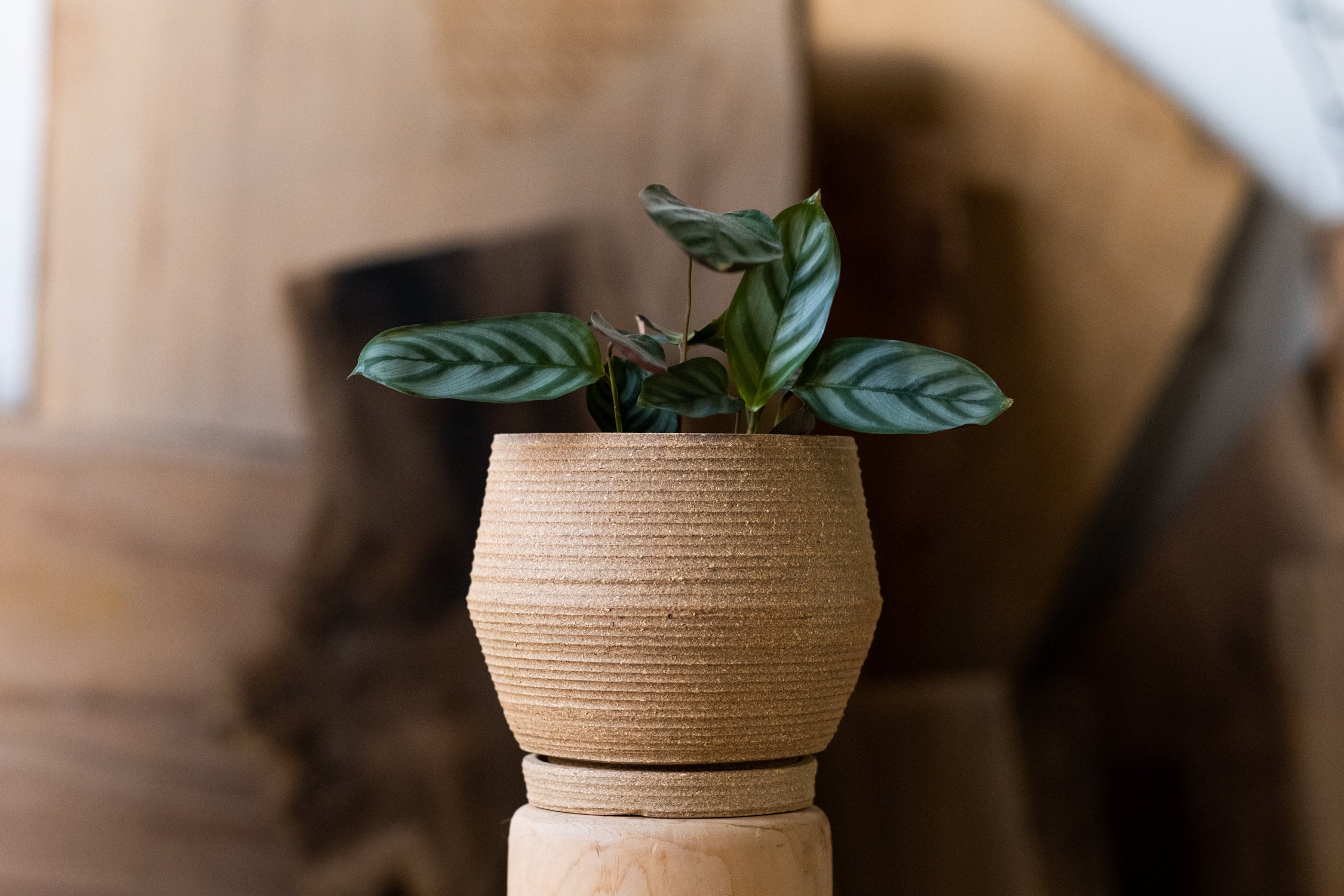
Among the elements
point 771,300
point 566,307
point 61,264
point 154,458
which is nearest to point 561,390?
point 771,300

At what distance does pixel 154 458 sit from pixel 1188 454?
1326 mm

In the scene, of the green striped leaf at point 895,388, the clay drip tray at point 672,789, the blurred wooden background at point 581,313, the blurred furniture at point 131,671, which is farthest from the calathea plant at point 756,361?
the blurred furniture at point 131,671

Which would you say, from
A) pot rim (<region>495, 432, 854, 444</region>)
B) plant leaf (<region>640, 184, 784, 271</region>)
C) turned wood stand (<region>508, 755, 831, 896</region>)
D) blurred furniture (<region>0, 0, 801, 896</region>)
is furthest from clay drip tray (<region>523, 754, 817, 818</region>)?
blurred furniture (<region>0, 0, 801, 896</region>)

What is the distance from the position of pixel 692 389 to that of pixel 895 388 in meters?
0.13

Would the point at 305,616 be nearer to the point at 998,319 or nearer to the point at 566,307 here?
the point at 566,307

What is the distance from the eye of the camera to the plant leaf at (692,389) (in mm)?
756

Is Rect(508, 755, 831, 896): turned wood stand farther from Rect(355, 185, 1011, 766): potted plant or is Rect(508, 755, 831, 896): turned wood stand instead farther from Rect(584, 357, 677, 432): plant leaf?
Rect(584, 357, 677, 432): plant leaf

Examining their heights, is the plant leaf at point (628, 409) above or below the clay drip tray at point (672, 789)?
above

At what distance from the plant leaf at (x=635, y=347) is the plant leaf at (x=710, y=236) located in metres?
0.09

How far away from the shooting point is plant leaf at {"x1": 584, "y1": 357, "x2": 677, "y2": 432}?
85 cm

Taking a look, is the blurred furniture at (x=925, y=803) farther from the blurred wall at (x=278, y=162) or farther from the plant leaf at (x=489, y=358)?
the plant leaf at (x=489, y=358)

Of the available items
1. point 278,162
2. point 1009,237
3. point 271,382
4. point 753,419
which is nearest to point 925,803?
point 1009,237

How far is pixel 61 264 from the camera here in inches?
58.2

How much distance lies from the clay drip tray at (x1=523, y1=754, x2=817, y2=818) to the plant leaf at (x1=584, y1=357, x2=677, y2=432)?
0.78 feet
